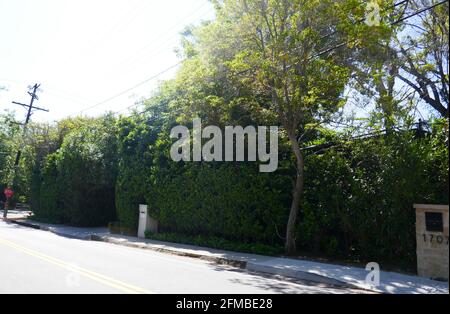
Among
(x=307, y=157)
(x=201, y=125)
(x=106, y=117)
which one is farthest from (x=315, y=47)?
(x=106, y=117)

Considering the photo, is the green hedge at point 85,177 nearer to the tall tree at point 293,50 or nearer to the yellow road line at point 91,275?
the yellow road line at point 91,275

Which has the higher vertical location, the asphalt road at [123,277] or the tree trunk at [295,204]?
the tree trunk at [295,204]

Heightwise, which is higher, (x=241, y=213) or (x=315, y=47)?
(x=315, y=47)

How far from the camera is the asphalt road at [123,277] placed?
6.82 meters

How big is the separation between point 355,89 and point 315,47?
172 cm

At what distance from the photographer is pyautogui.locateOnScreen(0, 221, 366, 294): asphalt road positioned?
6820 millimetres

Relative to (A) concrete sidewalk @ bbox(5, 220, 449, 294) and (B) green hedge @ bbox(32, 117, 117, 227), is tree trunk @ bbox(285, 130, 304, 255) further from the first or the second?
(B) green hedge @ bbox(32, 117, 117, 227)

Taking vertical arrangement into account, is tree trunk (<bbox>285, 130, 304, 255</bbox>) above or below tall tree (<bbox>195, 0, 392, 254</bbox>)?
below

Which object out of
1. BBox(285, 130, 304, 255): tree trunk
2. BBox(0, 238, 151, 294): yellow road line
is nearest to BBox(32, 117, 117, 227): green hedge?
BBox(0, 238, 151, 294): yellow road line

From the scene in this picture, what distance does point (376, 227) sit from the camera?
1027cm

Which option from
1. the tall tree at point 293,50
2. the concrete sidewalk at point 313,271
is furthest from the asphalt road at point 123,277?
the tall tree at point 293,50

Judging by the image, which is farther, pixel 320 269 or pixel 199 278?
pixel 320 269

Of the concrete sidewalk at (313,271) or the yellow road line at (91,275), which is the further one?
the concrete sidewalk at (313,271)
